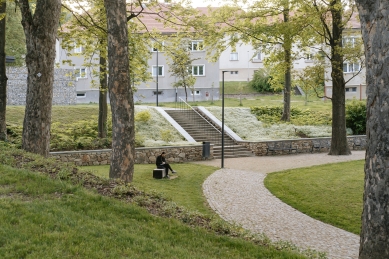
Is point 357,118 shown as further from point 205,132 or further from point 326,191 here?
point 326,191

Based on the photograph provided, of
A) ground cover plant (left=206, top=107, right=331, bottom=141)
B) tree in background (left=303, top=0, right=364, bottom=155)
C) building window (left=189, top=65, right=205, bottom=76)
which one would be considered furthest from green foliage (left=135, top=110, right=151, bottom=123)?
building window (left=189, top=65, right=205, bottom=76)

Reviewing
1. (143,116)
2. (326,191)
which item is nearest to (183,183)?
(326,191)

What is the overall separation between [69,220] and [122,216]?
0.86 m

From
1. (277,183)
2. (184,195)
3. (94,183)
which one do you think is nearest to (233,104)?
(277,183)

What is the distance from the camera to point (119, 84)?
35.6 ft

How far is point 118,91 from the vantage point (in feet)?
35.6

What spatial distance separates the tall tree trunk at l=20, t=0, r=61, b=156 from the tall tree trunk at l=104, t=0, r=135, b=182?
66.9 inches

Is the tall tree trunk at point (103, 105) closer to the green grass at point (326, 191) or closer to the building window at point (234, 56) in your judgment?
the green grass at point (326, 191)

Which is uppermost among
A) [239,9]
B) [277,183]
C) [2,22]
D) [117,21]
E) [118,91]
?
[239,9]

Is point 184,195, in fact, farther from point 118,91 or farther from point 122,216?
point 122,216

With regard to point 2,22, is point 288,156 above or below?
below

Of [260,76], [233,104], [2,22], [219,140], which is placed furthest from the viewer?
[260,76]

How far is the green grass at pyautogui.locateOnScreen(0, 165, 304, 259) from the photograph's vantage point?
16.7 feet

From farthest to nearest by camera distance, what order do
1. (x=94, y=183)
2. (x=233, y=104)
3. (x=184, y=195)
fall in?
(x=233, y=104) → (x=184, y=195) → (x=94, y=183)
